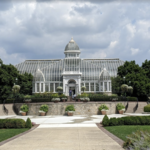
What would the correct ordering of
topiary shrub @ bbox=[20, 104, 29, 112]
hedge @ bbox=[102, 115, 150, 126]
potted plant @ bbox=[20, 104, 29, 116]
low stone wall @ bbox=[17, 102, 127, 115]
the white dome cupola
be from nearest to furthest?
hedge @ bbox=[102, 115, 150, 126] < low stone wall @ bbox=[17, 102, 127, 115] < potted plant @ bbox=[20, 104, 29, 116] < topiary shrub @ bbox=[20, 104, 29, 112] < the white dome cupola

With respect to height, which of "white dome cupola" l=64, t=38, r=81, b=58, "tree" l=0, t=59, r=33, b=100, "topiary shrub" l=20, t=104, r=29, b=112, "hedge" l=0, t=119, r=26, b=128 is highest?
"white dome cupola" l=64, t=38, r=81, b=58

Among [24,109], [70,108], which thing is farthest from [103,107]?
[24,109]

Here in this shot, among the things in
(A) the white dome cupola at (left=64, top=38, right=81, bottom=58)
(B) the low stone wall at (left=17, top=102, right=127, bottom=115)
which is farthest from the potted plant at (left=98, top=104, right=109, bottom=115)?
(A) the white dome cupola at (left=64, top=38, right=81, bottom=58)

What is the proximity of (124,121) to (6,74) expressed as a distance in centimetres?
3265

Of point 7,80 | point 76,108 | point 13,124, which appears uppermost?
point 7,80

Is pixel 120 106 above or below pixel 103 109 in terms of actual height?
above

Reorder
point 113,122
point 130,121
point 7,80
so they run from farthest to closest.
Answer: point 7,80, point 113,122, point 130,121

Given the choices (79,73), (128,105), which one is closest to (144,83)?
(128,105)

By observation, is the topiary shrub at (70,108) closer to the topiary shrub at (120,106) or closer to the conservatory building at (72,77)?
the topiary shrub at (120,106)

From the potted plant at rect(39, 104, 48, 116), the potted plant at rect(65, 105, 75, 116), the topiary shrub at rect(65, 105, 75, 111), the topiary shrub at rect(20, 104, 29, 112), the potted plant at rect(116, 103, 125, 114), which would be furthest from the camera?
the potted plant at rect(116, 103, 125, 114)

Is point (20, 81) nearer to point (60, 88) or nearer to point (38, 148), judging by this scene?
point (60, 88)

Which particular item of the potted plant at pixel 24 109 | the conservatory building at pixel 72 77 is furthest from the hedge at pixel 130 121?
the conservatory building at pixel 72 77

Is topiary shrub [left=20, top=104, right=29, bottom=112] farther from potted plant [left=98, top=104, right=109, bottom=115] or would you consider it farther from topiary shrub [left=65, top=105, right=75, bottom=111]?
potted plant [left=98, top=104, right=109, bottom=115]

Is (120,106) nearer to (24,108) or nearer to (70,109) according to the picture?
(70,109)
